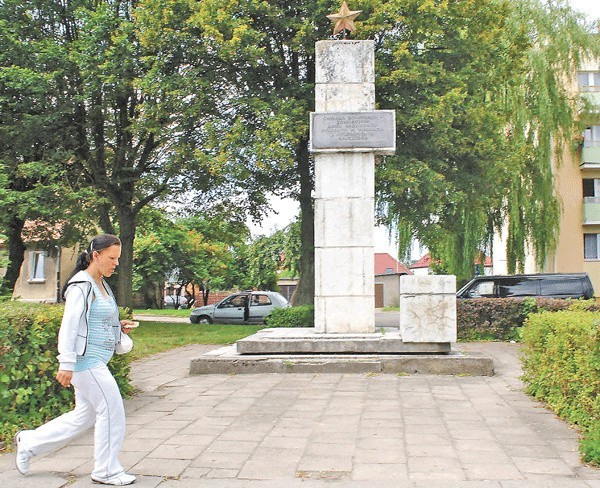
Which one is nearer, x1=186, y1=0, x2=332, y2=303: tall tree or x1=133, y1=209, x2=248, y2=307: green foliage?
x1=186, y1=0, x2=332, y2=303: tall tree

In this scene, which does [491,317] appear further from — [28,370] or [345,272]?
[28,370]

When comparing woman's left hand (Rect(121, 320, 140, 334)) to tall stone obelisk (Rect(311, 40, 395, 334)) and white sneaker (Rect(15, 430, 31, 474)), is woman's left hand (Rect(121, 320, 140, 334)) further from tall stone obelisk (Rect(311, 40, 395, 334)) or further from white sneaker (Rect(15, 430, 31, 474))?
tall stone obelisk (Rect(311, 40, 395, 334))

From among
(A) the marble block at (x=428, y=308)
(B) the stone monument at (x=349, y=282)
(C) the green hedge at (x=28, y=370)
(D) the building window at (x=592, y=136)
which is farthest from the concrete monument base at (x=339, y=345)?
(D) the building window at (x=592, y=136)

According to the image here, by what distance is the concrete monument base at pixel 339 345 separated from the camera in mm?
10344

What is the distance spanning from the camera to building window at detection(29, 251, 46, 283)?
39781 millimetres

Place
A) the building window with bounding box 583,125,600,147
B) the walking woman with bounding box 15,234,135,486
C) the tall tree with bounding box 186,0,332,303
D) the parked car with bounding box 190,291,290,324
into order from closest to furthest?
the walking woman with bounding box 15,234,135,486, the tall tree with bounding box 186,0,332,303, the parked car with bounding box 190,291,290,324, the building window with bounding box 583,125,600,147

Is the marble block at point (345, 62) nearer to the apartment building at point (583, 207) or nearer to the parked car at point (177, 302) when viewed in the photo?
the apartment building at point (583, 207)

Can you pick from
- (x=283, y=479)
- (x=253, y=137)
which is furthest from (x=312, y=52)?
(x=283, y=479)

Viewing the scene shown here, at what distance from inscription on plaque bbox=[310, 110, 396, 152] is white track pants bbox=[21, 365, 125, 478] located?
7281 millimetres

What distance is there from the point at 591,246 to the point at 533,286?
1941 centimetres

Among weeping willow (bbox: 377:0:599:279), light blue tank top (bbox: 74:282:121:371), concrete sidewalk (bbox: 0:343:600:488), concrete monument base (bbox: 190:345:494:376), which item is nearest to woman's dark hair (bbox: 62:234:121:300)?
light blue tank top (bbox: 74:282:121:371)

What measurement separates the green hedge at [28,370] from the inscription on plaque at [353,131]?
5.93 m

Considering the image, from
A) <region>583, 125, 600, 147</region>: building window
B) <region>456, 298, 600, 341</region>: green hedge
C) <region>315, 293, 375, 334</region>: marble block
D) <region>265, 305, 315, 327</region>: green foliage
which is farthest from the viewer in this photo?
<region>583, 125, 600, 147</region>: building window

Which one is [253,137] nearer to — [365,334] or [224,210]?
[224,210]
